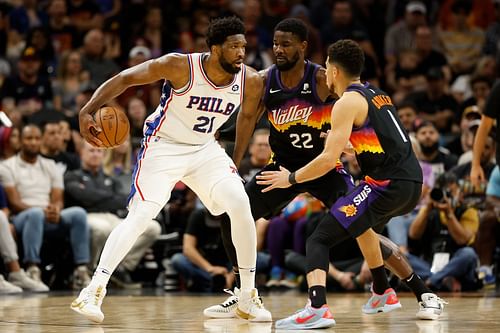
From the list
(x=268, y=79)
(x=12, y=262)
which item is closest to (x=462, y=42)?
(x=12, y=262)

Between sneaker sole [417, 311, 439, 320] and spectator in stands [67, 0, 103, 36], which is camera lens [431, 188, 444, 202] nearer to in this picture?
sneaker sole [417, 311, 439, 320]

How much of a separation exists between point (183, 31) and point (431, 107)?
3.99 m

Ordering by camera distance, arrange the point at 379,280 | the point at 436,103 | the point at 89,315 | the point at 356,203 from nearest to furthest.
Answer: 1. the point at 89,315
2. the point at 356,203
3. the point at 379,280
4. the point at 436,103

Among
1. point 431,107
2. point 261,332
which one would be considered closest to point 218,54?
point 261,332

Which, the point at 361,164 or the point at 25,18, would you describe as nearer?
the point at 361,164

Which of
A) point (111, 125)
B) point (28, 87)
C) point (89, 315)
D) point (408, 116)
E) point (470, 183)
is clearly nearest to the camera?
point (89, 315)

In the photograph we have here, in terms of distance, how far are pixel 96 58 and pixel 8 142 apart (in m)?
2.92

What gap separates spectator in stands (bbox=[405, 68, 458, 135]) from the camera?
41.4 ft

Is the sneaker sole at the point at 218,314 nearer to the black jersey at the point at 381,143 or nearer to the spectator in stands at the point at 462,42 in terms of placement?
the black jersey at the point at 381,143

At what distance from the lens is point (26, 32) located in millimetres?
14422

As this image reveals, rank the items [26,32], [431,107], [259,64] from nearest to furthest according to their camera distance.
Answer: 1. [431,107]
2. [259,64]
3. [26,32]

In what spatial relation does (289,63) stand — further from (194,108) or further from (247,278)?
(247,278)

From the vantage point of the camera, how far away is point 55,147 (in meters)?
11.4

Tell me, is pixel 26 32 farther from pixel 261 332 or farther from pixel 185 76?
pixel 261 332
